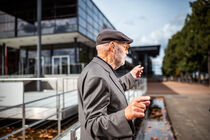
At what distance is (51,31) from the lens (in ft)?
49.6

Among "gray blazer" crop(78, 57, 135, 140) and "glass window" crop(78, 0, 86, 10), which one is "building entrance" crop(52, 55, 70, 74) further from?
"gray blazer" crop(78, 57, 135, 140)

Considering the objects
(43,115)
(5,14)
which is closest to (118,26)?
(43,115)

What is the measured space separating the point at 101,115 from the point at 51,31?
15865 millimetres

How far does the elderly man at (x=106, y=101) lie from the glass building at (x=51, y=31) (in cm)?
1401

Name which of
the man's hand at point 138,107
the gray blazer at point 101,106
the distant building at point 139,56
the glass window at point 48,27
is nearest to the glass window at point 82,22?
the glass window at point 48,27

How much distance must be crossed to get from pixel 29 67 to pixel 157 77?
30264mm

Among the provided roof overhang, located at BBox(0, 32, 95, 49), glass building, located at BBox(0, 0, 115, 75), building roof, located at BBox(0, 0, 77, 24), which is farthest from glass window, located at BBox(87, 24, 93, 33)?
building roof, located at BBox(0, 0, 77, 24)

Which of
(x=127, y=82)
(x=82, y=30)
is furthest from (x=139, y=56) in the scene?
(x=127, y=82)

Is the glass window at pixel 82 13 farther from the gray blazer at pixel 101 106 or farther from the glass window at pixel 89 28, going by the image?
the gray blazer at pixel 101 106

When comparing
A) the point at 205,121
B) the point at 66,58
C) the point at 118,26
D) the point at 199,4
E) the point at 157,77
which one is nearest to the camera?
the point at 118,26

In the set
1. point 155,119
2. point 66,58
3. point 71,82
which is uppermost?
point 66,58

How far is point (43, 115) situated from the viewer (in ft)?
17.1

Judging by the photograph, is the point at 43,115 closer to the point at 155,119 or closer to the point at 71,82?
the point at 155,119

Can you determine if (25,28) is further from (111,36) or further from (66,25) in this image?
(111,36)
